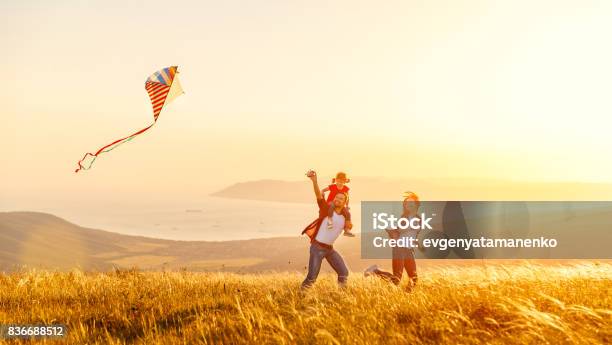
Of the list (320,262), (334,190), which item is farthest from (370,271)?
(334,190)

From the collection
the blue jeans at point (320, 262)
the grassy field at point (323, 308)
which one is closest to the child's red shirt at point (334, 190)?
the blue jeans at point (320, 262)

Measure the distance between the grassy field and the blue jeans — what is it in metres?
0.19

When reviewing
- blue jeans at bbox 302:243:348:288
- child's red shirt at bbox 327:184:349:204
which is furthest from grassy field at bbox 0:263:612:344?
child's red shirt at bbox 327:184:349:204

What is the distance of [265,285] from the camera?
34.9ft

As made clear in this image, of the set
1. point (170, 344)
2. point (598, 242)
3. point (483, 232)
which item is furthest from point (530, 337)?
point (598, 242)

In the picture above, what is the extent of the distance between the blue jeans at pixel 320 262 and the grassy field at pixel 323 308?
19 centimetres

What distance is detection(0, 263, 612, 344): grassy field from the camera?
5492 millimetres

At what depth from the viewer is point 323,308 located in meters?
6.39

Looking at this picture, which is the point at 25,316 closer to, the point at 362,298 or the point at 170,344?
the point at 170,344

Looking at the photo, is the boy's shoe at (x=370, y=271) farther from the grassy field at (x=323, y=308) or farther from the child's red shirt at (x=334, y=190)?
the child's red shirt at (x=334, y=190)

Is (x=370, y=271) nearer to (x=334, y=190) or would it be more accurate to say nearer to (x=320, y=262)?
(x=320, y=262)

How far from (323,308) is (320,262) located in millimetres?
Result: 3192

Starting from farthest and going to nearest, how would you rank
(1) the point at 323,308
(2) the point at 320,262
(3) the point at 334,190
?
(3) the point at 334,190
(2) the point at 320,262
(1) the point at 323,308

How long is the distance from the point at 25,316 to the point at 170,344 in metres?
3.02
